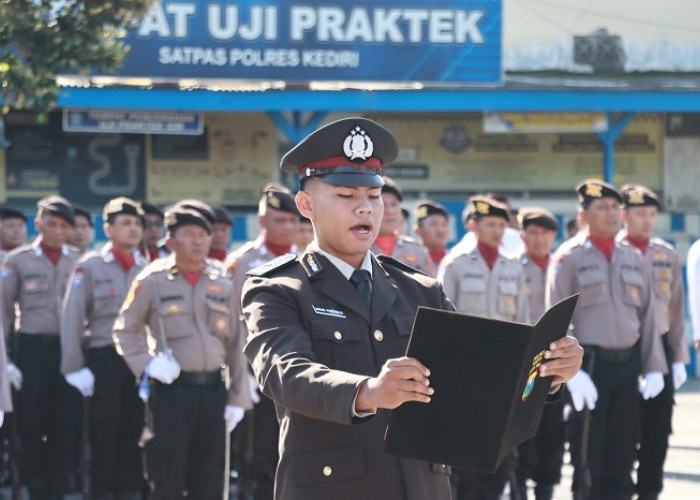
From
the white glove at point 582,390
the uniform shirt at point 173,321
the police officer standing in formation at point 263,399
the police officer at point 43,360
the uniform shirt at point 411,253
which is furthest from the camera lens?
the uniform shirt at point 411,253

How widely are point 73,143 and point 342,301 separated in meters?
18.4

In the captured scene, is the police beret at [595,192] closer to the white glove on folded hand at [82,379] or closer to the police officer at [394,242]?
the police officer at [394,242]

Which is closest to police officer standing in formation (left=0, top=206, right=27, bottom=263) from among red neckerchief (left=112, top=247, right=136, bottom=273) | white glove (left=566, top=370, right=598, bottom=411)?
red neckerchief (left=112, top=247, right=136, bottom=273)

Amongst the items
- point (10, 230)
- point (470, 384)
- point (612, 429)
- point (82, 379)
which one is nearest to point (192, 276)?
point (82, 379)

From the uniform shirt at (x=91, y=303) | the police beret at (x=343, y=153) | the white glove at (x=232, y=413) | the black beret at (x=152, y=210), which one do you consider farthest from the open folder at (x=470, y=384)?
the black beret at (x=152, y=210)

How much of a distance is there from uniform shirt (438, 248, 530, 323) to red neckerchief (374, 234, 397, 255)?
2.12 ft

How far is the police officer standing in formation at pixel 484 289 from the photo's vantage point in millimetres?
9047

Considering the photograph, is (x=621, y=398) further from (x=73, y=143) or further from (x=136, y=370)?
(x=73, y=143)

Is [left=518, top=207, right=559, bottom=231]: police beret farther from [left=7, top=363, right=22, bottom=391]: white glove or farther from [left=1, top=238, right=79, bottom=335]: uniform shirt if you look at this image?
[left=7, top=363, right=22, bottom=391]: white glove

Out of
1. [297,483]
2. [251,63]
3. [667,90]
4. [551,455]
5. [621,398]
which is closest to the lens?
[297,483]

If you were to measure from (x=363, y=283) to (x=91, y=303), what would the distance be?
5.76m

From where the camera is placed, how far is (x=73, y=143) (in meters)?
21.4

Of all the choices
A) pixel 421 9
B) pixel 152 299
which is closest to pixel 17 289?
pixel 152 299

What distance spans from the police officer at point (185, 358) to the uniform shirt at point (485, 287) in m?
1.79
